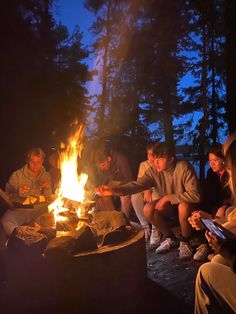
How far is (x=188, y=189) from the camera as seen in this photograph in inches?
214

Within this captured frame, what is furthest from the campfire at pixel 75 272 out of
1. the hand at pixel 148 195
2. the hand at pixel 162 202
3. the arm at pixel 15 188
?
the hand at pixel 148 195

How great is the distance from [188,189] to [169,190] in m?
0.44

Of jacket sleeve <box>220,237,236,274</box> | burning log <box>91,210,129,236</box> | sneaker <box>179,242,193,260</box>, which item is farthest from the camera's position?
sneaker <box>179,242,193,260</box>

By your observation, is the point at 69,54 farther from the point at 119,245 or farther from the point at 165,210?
the point at 119,245

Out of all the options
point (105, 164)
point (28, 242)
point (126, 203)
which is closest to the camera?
point (28, 242)

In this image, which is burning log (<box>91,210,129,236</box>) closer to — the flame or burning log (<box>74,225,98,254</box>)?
the flame

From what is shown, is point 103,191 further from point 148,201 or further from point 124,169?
point 124,169

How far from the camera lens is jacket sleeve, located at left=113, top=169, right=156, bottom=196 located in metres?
5.48

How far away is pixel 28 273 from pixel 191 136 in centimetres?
1467

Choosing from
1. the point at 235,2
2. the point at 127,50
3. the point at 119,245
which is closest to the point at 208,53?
the point at 127,50

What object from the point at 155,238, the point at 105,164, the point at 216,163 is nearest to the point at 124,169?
the point at 105,164

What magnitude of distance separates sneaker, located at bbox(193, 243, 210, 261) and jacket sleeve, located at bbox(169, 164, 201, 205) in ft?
2.32

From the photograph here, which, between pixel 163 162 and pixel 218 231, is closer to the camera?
pixel 218 231

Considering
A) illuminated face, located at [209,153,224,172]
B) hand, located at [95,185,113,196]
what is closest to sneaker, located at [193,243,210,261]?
illuminated face, located at [209,153,224,172]
